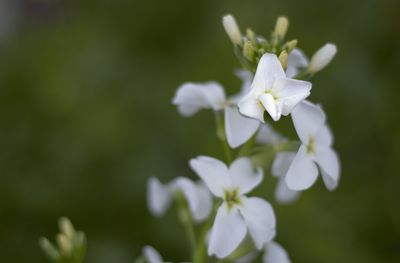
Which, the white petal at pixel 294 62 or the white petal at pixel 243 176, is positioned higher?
the white petal at pixel 294 62

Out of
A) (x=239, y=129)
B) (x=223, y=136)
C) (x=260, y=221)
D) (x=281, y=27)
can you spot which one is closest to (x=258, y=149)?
(x=223, y=136)

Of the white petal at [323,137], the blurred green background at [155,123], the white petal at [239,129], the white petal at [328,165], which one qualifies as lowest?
the white petal at [328,165]

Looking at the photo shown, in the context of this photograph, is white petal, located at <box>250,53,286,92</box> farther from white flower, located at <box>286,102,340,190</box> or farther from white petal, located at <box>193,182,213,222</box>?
white petal, located at <box>193,182,213,222</box>

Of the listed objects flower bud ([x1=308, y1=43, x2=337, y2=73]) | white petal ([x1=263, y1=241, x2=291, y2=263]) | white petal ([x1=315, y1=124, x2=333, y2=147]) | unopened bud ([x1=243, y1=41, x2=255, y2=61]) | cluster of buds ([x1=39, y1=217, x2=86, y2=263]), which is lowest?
white petal ([x1=263, y1=241, x2=291, y2=263])

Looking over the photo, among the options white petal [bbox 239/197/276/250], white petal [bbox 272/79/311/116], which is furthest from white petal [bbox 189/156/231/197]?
white petal [bbox 272/79/311/116]

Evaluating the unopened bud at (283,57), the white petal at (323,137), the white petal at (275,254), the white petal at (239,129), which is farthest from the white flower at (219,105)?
the white petal at (275,254)

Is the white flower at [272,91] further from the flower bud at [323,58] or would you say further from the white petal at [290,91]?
the flower bud at [323,58]

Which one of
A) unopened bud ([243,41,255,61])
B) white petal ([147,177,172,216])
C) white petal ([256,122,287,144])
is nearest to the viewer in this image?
unopened bud ([243,41,255,61])

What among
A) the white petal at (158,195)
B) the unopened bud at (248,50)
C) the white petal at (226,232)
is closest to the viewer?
the white petal at (226,232)

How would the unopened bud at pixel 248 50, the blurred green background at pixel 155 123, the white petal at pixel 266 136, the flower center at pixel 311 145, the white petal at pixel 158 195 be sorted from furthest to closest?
the blurred green background at pixel 155 123, the white petal at pixel 158 195, the white petal at pixel 266 136, the flower center at pixel 311 145, the unopened bud at pixel 248 50
